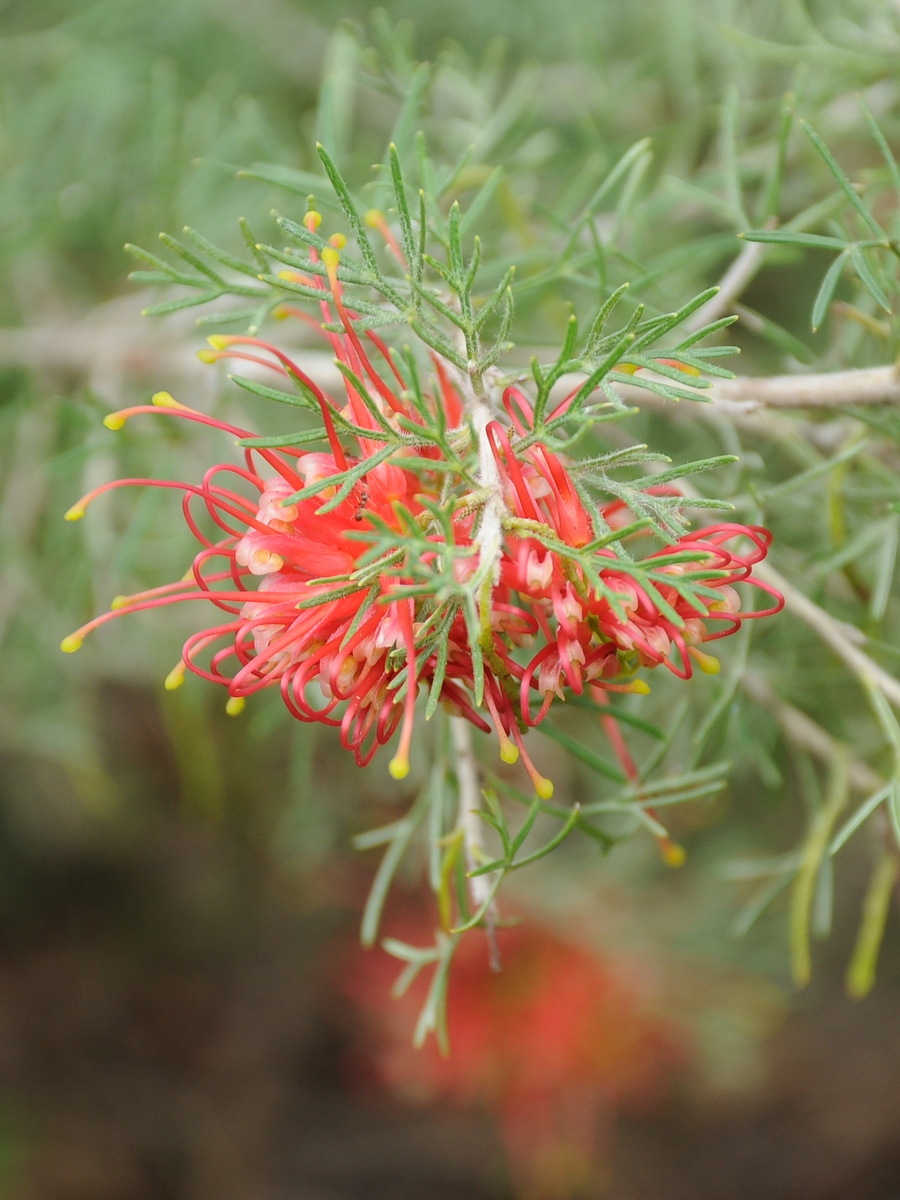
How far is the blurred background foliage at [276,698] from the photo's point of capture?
775 millimetres

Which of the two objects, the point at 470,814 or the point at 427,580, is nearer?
the point at 427,580

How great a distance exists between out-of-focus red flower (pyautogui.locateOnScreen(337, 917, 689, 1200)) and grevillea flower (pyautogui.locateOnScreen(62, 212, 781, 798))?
1.07 metres

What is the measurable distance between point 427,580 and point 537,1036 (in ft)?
4.10

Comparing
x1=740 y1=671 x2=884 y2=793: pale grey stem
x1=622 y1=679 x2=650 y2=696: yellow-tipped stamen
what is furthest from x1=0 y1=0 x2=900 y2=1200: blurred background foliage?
x1=622 y1=679 x2=650 y2=696: yellow-tipped stamen

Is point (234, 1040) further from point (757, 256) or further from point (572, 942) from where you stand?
point (757, 256)

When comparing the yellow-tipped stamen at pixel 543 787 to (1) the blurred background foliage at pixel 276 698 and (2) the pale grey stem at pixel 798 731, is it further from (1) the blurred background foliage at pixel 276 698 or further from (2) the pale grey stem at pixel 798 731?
(2) the pale grey stem at pixel 798 731

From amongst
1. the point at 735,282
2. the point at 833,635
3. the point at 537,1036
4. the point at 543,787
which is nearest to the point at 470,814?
the point at 543,787

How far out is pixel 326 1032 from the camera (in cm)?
210

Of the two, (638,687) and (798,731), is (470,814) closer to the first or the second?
(638,687)

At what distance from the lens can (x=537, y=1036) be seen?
144 centimetres

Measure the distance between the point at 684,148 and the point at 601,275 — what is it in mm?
578

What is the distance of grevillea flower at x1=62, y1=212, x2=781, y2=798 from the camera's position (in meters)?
0.42

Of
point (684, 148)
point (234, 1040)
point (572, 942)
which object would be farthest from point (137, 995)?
point (684, 148)

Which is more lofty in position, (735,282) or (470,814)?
(735,282)
